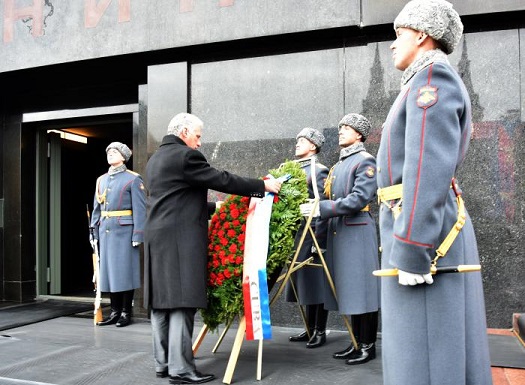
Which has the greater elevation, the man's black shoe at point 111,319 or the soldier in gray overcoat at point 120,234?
the soldier in gray overcoat at point 120,234

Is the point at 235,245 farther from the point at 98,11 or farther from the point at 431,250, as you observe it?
the point at 98,11

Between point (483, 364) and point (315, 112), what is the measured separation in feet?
13.8

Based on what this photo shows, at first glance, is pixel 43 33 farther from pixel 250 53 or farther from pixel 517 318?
pixel 517 318

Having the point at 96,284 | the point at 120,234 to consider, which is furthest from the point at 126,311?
the point at 120,234

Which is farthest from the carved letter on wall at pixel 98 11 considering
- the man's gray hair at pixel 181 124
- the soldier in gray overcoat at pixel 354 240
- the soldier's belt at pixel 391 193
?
the soldier's belt at pixel 391 193

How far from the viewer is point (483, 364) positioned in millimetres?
2258

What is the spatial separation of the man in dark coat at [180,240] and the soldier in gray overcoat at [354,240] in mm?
911

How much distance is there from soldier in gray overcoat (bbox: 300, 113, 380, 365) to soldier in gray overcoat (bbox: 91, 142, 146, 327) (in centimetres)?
263

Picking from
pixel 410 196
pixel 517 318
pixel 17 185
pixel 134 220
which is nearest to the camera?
pixel 410 196

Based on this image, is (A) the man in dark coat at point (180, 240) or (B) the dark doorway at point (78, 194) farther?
(B) the dark doorway at point (78, 194)

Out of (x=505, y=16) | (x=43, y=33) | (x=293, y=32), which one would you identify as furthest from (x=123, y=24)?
(x=505, y=16)

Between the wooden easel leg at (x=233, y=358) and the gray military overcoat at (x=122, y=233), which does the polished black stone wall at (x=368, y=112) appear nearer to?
the gray military overcoat at (x=122, y=233)

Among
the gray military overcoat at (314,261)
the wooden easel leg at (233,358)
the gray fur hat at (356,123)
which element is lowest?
the wooden easel leg at (233,358)

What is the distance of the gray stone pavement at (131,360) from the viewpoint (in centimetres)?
402
